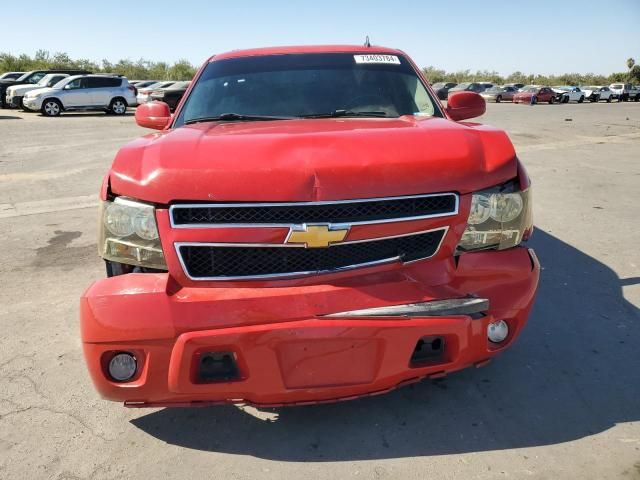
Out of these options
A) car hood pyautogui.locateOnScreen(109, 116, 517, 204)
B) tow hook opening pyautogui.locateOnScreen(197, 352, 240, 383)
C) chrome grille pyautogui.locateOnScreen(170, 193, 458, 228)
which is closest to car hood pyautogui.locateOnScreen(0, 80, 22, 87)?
car hood pyautogui.locateOnScreen(109, 116, 517, 204)

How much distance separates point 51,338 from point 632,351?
3.63m

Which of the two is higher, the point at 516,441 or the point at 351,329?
the point at 351,329

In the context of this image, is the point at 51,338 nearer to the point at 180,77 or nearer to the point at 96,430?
the point at 96,430

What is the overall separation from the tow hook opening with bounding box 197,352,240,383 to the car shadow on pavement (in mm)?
449

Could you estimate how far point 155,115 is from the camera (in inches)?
146

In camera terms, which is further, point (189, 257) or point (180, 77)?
point (180, 77)

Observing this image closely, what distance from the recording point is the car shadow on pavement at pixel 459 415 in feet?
7.61

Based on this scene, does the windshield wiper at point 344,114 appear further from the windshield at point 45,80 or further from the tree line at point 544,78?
the tree line at point 544,78

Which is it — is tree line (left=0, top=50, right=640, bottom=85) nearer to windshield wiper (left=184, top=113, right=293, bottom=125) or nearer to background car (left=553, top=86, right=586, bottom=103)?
background car (left=553, top=86, right=586, bottom=103)

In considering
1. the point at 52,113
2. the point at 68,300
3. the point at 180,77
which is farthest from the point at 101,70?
the point at 68,300

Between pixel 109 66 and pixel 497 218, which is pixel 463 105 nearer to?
pixel 497 218

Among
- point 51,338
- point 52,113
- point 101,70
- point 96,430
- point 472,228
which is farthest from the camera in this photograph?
point 101,70

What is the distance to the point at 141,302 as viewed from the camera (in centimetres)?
203

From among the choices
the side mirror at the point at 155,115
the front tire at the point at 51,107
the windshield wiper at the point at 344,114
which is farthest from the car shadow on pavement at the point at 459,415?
the front tire at the point at 51,107
